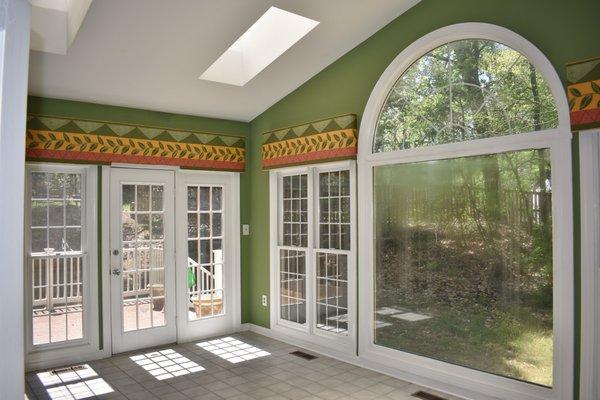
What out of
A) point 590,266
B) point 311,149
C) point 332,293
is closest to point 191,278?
point 332,293

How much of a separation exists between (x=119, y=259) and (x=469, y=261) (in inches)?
133

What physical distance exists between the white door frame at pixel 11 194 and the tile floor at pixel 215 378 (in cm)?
313

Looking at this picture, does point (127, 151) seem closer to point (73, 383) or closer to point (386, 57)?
point (73, 383)

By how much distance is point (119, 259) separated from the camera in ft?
15.1

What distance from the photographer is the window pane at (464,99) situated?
10.2 feet

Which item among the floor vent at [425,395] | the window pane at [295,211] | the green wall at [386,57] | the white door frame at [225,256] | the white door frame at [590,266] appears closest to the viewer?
the white door frame at [590,266]

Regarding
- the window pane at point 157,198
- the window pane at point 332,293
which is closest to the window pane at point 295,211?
the window pane at point 332,293

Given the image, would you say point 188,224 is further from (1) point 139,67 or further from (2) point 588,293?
(2) point 588,293

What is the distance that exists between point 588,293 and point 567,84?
1.31m

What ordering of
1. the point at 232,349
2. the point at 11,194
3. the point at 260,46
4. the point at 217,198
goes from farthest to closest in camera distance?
the point at 217,198
the point at 232,349
the point at 260,46
the point at 11,194

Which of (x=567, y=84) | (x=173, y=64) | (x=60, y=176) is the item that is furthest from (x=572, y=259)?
(x=60, y=176)

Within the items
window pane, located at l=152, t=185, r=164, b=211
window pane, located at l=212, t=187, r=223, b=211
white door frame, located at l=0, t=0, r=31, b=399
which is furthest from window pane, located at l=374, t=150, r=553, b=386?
white door frame, located at l=0, t=0, r=31, b=399

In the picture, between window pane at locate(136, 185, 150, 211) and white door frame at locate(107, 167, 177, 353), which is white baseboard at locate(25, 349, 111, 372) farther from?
window pane at locate(136, 185, 150, 211)

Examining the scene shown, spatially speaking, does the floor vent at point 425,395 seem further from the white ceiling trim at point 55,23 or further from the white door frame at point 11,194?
the white ceiling trim at point 55,23
